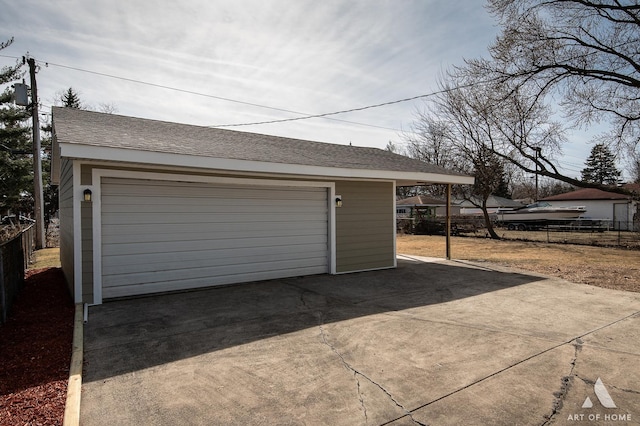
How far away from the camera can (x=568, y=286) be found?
7.26 metres

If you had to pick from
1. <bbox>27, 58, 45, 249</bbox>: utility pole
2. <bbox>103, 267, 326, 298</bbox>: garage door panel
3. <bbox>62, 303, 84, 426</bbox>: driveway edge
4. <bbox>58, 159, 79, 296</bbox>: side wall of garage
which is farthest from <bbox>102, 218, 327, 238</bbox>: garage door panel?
<bbox>27, 58, 45, 249</bbox>: utility pole

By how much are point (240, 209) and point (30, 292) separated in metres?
3.99

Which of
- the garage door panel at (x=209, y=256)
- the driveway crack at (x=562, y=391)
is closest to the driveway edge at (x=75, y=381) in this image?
the garage door panel at (x=209, y=256)

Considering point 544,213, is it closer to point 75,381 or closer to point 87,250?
point 87,250

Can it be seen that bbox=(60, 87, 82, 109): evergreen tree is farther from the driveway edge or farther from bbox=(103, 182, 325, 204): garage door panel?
the driveway edge

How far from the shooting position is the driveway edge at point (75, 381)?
254 centimetres

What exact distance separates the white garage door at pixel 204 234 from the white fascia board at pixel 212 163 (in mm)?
926

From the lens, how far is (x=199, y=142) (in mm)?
7055

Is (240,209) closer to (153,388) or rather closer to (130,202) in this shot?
(130,202)

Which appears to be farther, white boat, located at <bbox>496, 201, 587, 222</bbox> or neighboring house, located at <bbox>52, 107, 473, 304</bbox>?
white boat, located at <bbox>496, 201, 587, 222</bbox>

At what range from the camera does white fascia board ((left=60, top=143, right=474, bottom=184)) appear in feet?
16.3

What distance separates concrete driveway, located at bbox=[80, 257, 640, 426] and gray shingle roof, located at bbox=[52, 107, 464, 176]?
242cm

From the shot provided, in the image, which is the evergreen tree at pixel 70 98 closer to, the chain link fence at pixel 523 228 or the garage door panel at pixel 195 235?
the chain link fence at pixel 523 228

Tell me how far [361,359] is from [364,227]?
5.43 m
